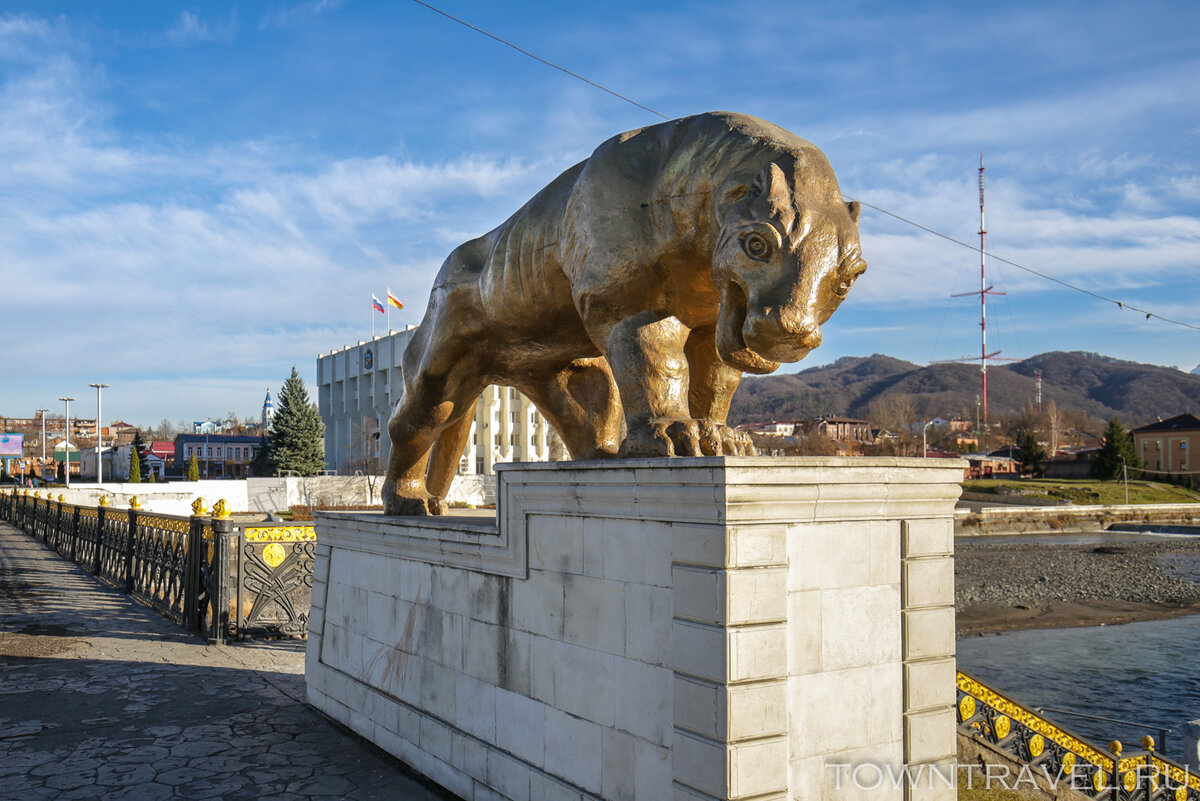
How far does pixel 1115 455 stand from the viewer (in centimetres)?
6053

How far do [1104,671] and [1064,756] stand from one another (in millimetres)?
12029

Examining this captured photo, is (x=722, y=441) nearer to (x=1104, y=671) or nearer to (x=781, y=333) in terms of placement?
(x=781, y=333)

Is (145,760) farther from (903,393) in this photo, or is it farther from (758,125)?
(903,393)

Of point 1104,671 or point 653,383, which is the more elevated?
point 653,383

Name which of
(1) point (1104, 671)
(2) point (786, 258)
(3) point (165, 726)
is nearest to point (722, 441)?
(2) point (786, 258)

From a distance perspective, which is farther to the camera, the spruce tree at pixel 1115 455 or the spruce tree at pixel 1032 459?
the spruce tree at pixel 1032 459

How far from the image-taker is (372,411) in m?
50.6

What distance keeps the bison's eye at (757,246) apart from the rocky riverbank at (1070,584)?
757 inches

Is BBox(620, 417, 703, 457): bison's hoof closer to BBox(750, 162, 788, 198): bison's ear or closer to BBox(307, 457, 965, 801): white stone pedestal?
BBox(307, 457, 965, 801): white stone pedestal

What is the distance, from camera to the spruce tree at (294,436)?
44594 millimetres

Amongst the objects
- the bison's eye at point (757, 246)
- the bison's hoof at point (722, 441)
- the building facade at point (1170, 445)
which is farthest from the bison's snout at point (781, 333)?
the building facade at point (1170, 445)

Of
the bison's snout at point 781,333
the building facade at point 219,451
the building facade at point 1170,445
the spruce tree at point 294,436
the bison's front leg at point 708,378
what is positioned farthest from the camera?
the building facade at point 219,451

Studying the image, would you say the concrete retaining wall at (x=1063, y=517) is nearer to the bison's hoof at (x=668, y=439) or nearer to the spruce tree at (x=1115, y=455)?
the spruce tree at (x=1115, y=455)

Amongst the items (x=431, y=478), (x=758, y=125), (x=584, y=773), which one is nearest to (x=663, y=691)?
(x=584, y=773)
